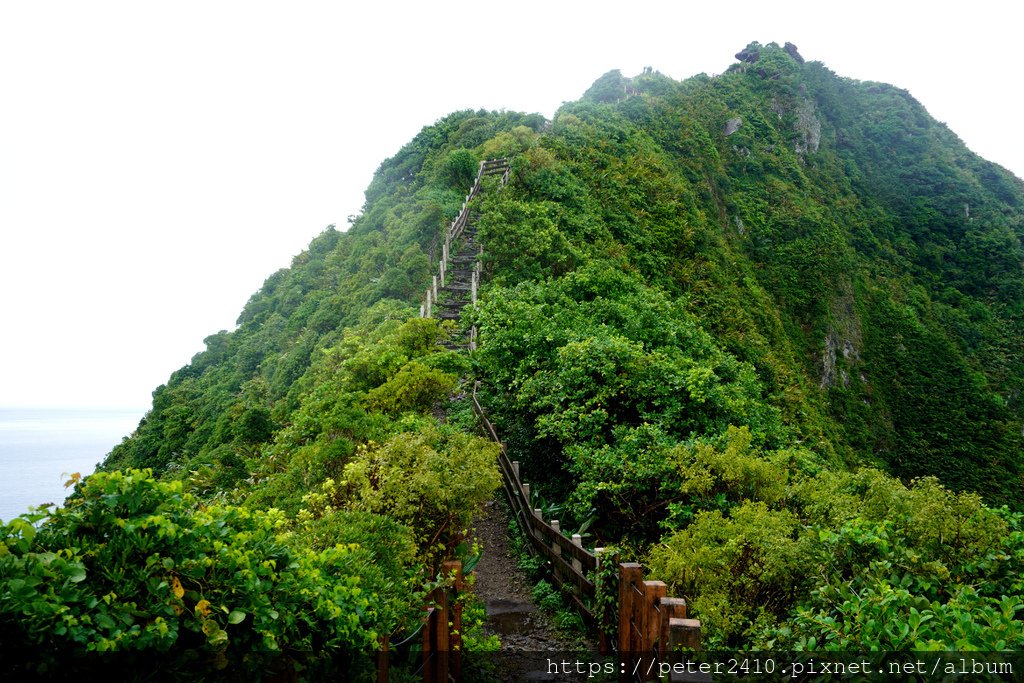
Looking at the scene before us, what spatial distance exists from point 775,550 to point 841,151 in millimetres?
82576

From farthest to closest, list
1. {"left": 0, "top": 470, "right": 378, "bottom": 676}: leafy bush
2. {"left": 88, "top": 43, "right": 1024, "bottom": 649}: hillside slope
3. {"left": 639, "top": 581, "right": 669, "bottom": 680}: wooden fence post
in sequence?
{"left": 88, "top": 43, "right": 1024, "bottom": 649}: hillside slope, {"left": 639, "top": 581, "right": 669, "bottom": 680}: wooden fence post, {"left": 0, "top": 470, "right": 378, "bottom": 676}: leafy bush

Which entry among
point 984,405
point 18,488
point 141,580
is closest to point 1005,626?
point 141,580

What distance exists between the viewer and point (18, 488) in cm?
855

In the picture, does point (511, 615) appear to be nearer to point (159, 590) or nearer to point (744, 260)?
point (159, 590)

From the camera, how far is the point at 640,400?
10344 mm

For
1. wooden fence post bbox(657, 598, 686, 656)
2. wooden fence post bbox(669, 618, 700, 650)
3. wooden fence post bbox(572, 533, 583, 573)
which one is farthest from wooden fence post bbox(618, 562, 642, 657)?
wooden fence post bbox(572, 533, 583, 573)

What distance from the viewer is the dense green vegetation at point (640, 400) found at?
3.73 metres

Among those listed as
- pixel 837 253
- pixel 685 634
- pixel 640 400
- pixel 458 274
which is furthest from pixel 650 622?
pixel 837 253

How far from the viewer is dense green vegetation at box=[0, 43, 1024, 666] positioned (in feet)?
12.2

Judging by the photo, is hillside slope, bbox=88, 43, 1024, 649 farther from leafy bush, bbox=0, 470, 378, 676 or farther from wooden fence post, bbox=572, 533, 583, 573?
leafy bush, bbox=0, 470, 378, 676

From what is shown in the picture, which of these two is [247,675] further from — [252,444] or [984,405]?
[984,405]

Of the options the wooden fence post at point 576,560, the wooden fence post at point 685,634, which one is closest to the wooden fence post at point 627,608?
the wooden fence post at point 685,634

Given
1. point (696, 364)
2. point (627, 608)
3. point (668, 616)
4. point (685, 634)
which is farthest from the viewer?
point (696, 364)

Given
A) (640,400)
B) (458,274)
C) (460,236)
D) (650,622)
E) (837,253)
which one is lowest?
(650,622)
